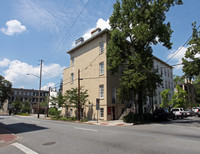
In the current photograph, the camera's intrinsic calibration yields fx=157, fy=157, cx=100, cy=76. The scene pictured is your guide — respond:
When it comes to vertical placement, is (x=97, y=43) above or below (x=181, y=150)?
above

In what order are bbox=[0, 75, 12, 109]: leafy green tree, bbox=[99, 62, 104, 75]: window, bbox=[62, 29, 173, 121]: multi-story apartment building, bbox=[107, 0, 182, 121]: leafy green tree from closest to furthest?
1. bbox=[107, 0, 182, 121]: leafy green tree
2. bbox=[62, 29, 173, 121]: multi-story apartment building
3. bbox=[99, 62, 104, 75]: window
4. bbox=[0, 75, 12, 109]: leafy green tree

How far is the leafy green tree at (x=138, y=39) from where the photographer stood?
64.0 ft

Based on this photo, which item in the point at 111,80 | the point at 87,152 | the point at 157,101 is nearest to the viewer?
the point at 87,152

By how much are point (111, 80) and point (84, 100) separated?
538 centimetres

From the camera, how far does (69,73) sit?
3403cm

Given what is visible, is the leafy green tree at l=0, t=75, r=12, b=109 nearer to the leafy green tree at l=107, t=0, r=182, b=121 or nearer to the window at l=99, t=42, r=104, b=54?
the window at l=99, t=42, r=104, b=54

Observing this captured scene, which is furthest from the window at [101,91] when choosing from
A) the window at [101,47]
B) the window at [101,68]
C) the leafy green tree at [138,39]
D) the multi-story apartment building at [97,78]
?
the window at [101,47]

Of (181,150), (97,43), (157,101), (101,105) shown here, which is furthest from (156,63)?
(181,150)

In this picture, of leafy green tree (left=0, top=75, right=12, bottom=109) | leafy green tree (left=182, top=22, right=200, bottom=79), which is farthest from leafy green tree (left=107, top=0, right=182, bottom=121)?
leafy green tree (left=0, top=75, right=12, bottom=109)

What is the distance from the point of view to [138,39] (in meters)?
19.7

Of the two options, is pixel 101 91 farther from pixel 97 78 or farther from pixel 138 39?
pixel 138 39

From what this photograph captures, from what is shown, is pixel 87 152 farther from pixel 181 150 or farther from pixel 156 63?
pixel 156 63

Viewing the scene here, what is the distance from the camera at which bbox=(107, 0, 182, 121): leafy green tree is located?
19.5 m

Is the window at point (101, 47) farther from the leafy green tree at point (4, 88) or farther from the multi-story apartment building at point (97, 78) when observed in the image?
the leafy green tree at point (4, 88)
